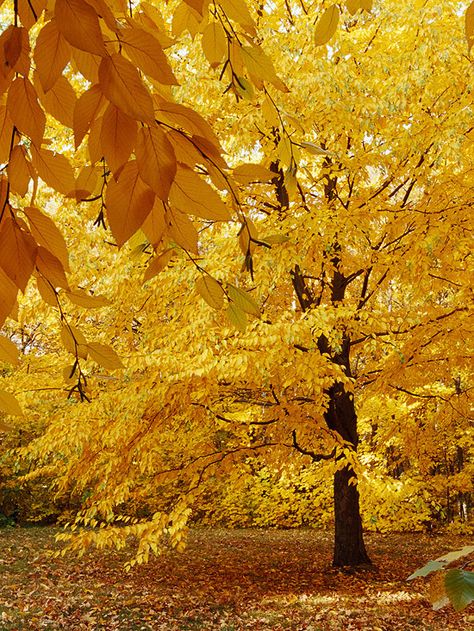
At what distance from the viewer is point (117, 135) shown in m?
0.72

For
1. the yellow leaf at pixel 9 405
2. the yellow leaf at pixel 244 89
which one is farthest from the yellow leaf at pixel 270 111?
the yellow leaf at pixel 9 405

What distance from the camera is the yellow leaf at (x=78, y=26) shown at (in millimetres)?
613

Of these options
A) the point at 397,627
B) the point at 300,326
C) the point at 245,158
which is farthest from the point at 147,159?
the point at 245,158

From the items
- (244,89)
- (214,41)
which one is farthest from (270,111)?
(214,41)

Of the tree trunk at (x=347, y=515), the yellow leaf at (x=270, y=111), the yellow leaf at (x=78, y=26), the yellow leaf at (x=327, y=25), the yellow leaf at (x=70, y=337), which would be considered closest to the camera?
the yellow leaf at (x=78, y=26)

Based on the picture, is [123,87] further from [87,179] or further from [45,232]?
[87,179]

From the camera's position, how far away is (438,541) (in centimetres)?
1248

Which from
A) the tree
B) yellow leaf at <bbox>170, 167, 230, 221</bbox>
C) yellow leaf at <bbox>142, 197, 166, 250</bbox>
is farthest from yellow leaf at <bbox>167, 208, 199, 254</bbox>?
the tree

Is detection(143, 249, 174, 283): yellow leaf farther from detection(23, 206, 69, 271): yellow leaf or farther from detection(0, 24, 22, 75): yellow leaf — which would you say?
detection(0, 24, 22, 75): yellow leaf

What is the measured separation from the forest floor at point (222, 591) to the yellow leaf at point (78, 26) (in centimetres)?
577

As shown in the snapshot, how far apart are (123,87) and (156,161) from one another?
8cm

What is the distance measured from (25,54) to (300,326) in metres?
4.30

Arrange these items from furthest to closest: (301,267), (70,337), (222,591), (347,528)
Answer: (347,528) < (222,591) < (301,267) < (70,337)

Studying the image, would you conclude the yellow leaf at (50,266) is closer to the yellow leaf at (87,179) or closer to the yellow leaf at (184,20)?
the yellow leaf at (87,179)
